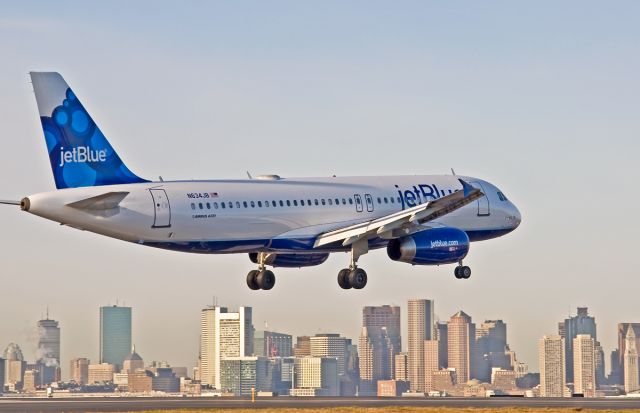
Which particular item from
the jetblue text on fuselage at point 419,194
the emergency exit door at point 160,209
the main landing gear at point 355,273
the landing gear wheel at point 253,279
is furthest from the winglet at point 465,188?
the emergency exit door at point 160,209

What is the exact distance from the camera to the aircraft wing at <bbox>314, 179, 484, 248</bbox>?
305ft

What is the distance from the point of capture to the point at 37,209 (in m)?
85.6

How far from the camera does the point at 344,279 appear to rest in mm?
96750

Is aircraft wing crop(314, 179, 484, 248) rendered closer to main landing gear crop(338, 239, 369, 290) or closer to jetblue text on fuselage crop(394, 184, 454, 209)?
main landing gear crop(338, 239, 369, 290)

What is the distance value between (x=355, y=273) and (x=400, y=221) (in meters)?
4.35

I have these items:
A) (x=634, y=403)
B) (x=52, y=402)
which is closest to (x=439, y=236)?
(x=634, y=403)

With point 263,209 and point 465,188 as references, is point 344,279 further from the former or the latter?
point 465,188

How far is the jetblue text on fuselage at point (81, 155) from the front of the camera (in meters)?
88.6

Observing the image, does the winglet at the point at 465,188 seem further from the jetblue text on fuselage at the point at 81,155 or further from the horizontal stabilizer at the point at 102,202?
the jetblue text on fuselage at the point at 81,155

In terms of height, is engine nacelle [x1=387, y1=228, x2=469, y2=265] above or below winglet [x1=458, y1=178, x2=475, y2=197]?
below

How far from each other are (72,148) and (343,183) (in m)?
17.9

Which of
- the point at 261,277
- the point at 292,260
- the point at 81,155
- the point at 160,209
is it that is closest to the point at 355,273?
the point at 292,260

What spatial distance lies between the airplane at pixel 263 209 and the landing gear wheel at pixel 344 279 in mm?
83

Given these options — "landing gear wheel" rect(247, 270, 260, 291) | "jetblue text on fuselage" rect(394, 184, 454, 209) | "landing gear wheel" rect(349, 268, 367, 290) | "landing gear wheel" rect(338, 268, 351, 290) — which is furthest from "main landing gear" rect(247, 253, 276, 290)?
"jetblue text on fuselage" rect(394, 184, 454, 209)
